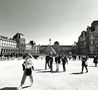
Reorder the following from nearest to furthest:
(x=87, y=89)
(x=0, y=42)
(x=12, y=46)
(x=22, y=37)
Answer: (x=87, y=89), (x=0, y=42), (x=12, y=46), (x=22, y=37)

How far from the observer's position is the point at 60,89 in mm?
7426

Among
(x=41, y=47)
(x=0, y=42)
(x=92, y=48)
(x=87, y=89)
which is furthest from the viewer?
(x=41, y=47)

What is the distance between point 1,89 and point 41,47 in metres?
191

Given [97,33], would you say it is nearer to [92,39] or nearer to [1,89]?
[92,39]

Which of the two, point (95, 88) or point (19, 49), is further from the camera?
point (19, 49)

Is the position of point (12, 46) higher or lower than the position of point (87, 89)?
higher

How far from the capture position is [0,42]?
105875mm

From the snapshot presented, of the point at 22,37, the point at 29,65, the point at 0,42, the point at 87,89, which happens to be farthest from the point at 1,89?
the point at 22,37

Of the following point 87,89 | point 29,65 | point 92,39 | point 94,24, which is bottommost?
point 87,89

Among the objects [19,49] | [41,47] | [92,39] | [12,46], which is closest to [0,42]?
[12,46]

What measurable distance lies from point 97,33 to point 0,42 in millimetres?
66334

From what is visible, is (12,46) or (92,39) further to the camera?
(12,46)

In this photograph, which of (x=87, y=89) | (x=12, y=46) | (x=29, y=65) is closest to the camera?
(x=87, y=89)

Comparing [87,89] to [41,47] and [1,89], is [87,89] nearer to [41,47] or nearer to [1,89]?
[1,89]
